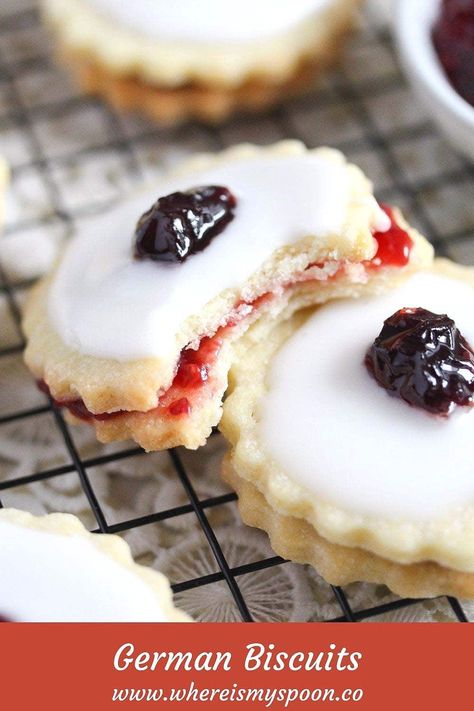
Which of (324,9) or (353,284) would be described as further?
(324,9)

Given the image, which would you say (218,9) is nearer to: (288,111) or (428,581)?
(288,111)

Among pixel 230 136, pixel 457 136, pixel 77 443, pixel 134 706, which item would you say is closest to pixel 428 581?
pixel 134 706

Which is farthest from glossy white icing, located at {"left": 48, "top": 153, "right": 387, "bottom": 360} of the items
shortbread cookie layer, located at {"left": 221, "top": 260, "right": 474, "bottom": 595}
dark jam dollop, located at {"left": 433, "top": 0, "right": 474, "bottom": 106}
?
dark jam dollop, located at {"left": 433, "top": 0, "right": 474, "bottom": 106}

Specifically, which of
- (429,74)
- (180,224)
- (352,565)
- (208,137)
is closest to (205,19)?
(208,137)

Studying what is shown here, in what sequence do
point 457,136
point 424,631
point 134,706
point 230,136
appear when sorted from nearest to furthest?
point 134,706 < point 424,631 < point 457,136 < point 230,136

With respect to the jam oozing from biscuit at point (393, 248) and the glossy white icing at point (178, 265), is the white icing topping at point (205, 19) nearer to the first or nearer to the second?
the glossy white icing at point (178, 265)

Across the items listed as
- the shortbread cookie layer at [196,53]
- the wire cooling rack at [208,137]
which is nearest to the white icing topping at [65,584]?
the wire cooling rack at [208,137]
